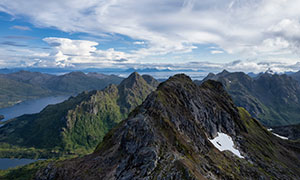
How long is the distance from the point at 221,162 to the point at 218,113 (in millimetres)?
50996

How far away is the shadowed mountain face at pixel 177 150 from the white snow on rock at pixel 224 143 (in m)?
2.92

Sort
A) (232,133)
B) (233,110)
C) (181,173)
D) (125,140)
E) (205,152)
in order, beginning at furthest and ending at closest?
(233,110) → (232,133) → (205,152) → (125,140) → (181,173)

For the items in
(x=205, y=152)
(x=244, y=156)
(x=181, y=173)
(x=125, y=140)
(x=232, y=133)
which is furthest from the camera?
(x=232, y=133)

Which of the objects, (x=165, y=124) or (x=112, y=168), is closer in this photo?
(x=112, y=168)

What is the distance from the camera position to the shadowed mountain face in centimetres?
5672

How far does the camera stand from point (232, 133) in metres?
121

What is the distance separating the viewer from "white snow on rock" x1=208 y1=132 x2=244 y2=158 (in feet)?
324

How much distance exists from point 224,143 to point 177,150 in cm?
5362

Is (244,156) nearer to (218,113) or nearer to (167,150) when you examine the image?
(218,113)

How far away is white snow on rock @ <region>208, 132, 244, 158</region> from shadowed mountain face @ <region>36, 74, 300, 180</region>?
292cm

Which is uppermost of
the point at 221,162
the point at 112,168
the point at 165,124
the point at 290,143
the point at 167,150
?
the point at 165,124

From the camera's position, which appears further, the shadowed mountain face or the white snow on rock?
the white snow on rock

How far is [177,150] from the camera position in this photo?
64.4m

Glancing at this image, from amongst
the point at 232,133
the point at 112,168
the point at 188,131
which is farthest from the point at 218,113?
the point at 112,168
